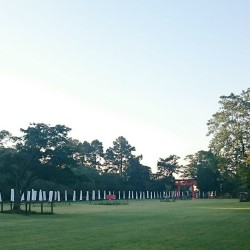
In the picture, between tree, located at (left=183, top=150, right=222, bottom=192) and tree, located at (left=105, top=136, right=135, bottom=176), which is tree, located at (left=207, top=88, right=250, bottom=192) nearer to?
tree, located at (left=183, top=150, right=222, bottom=192)

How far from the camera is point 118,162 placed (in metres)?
135

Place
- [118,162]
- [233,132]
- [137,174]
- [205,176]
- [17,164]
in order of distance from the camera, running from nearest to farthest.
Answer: [17,164]
[233,132]
[205,176]
[137,174]
[118,162]

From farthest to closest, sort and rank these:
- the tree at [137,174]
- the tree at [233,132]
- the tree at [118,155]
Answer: the tree at [118,155]
the tree at [137,174]
the tree at [233,132]

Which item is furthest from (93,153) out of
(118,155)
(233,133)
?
(233,133)

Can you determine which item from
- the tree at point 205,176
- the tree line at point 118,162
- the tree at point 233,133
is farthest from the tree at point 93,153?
the tree at point 233,133

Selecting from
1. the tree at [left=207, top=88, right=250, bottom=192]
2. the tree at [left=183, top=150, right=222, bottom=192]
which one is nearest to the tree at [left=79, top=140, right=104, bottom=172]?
the tree at [left=183, top=150, right=222, bottom=192]

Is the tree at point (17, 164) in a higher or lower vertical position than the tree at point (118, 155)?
lower

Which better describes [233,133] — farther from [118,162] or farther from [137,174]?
[118,162]

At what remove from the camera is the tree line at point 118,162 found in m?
40.8

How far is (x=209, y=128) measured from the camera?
7200 cm

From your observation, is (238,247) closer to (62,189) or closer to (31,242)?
(31,242)

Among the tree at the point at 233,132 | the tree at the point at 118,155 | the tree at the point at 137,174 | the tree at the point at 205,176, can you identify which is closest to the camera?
the tree at the point at 233,132

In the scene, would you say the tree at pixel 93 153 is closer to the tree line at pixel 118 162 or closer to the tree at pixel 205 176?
the tree line at pixel 118 162

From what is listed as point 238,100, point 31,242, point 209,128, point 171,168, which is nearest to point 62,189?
point 209,128
